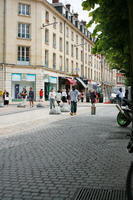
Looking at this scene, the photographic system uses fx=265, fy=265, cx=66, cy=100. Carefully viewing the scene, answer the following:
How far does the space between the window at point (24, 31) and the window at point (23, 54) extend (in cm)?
146

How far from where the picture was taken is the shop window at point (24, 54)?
32.2 metres

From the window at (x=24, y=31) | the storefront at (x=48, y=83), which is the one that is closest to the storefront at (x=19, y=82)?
the storefront at (x=48, y=83)

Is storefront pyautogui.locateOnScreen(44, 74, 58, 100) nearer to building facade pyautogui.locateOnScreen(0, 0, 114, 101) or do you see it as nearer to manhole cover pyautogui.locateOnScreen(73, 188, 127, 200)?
building facade pyautogui.locateOnScreen(0, 0, 114, 101)

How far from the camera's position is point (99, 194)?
3.38 meters

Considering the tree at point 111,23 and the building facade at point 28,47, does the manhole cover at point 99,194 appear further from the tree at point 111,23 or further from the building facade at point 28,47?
the building facade at point 28,47

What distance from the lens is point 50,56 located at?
35719 millimetres

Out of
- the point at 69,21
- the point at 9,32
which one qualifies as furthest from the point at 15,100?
the point at 69,21

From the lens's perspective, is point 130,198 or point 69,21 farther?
point 69,21

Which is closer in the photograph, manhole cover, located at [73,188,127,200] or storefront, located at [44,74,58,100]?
manhole cover, located at [73,188,127,200]

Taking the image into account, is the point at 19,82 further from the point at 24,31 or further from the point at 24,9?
the point at 24,9

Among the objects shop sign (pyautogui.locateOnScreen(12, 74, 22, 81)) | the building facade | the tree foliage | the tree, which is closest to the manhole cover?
the tree

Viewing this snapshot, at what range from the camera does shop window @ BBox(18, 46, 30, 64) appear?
32.2 metres

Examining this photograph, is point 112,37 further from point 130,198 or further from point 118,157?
point 130,198

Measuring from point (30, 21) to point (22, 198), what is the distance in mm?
31652
